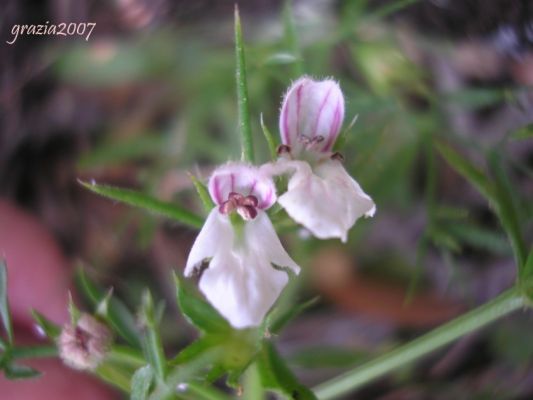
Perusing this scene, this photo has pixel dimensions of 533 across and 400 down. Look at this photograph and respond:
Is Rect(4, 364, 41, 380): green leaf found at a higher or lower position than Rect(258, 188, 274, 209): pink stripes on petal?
lower

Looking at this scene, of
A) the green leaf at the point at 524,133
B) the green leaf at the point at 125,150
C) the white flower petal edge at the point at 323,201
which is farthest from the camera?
the green leaf at the point at 125,150

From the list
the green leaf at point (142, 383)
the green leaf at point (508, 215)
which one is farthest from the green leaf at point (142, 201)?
the green leaf at point (508, 215)

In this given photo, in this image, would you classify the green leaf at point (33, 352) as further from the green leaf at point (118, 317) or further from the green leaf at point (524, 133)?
the green leaf at point (524, 133)

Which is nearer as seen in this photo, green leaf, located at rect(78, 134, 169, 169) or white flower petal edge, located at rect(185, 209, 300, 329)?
white flower petal edge, located at rect(185, 209, 300, 329)

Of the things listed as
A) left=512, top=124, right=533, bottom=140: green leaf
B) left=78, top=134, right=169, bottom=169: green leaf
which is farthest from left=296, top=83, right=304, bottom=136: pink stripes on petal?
left=78, top=134, right=169, bottom=169: green leaf

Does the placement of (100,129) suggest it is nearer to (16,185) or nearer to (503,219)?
(16,185)

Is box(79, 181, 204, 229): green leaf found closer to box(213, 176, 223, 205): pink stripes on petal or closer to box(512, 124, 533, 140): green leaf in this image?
box(213, 176, 223, 205): pink stripes on petal
